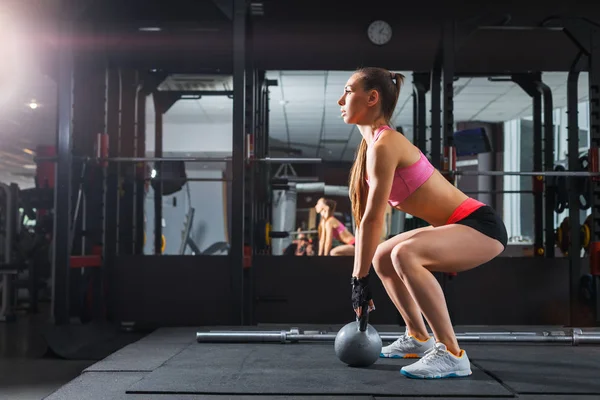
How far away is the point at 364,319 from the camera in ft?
7.21

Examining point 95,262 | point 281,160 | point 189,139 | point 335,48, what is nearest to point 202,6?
point 335,48

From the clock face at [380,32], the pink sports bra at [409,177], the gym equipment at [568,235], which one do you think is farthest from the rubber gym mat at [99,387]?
the gym equipment at [568,235]

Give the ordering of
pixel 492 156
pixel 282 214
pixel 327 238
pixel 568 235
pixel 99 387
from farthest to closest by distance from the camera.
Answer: pixel 492 156, pixel 282 214, pixel 327 238, pixel 568 235, pixel 99 387

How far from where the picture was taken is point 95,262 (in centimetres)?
422

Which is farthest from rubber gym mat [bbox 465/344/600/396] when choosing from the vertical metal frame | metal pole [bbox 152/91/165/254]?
metal pole [bbox 152/91/165/254]

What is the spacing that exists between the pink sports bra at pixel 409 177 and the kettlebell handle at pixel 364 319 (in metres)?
0.39

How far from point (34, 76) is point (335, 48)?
494 centimetres

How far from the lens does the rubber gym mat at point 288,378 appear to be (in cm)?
190

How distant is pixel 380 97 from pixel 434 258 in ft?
1.90

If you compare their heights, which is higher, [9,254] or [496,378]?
[9,254]

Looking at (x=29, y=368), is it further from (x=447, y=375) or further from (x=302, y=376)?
(x=447, y=375)

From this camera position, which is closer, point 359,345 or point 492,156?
point 359,345

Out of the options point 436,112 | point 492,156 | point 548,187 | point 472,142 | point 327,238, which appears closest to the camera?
point 436,112

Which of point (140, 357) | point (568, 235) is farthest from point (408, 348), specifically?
point (568, 235)
